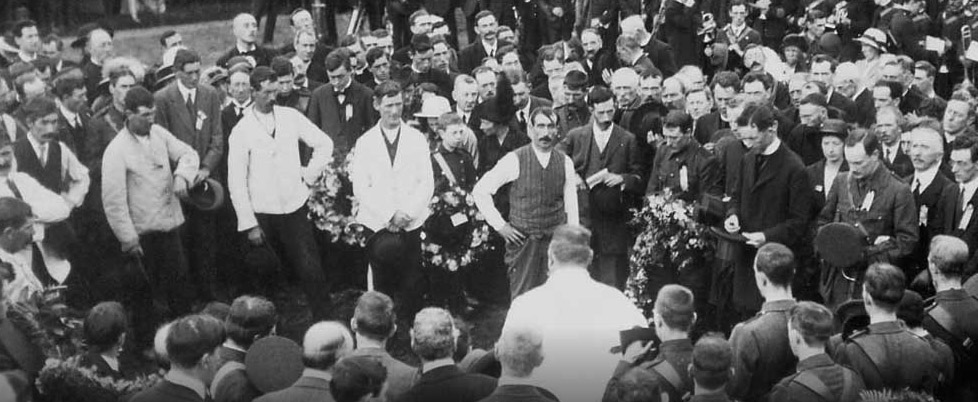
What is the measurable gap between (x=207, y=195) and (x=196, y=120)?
1.40 ft

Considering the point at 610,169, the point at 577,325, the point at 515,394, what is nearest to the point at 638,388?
the point at 515,394

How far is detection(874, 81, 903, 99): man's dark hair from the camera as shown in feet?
26.0

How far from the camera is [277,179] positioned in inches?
273

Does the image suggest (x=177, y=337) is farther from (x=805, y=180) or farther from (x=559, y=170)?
(x=805, y=180)

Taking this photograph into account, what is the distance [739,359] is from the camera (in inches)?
201

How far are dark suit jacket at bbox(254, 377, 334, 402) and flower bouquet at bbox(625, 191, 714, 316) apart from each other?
2.39 m

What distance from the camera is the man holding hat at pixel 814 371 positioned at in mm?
4758

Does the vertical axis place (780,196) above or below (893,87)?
below

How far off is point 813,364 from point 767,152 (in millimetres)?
1983

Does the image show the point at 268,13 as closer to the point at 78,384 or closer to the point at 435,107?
the point at 435,107

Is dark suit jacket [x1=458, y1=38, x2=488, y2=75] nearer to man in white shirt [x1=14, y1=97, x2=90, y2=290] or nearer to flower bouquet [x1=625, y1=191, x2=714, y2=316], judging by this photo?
flower bouquet [x1=625, y1=191, x2=714, y2=316]

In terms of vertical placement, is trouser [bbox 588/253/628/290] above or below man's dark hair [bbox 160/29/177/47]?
below

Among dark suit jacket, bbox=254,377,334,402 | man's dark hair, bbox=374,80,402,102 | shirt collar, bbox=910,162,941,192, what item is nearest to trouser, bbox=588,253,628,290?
man's dark hair, bbox=374,80,402,102

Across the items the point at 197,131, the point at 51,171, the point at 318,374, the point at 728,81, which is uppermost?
the point at 728,81
